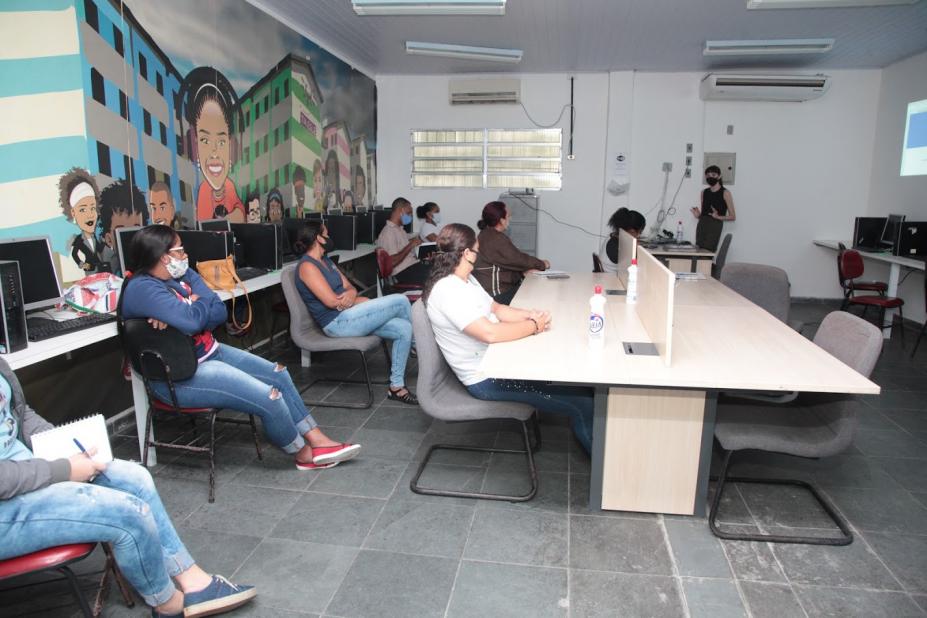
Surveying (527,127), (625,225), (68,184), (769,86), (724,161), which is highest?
(769,86)

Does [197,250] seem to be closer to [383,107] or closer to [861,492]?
[861,492]

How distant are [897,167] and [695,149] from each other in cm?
211

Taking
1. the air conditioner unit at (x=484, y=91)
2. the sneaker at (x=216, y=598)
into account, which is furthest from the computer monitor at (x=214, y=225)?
the air conditioner unit at (x=484, y=91)

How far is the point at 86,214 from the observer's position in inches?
125

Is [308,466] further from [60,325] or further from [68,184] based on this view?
[68,184]

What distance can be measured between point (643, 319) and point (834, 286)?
5990 millimetres

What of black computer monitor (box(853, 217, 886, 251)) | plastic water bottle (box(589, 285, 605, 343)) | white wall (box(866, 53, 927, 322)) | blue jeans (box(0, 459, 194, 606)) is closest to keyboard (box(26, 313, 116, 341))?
blue jeans (box(0, 459, 194, 606))

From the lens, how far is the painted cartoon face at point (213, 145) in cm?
428

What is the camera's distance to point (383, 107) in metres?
8.26

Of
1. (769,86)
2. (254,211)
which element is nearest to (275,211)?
(254,211)

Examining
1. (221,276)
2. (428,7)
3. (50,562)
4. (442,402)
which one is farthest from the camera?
(428,7)

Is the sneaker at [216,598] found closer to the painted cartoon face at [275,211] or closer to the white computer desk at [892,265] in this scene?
the painted cartoon face at [275,211]

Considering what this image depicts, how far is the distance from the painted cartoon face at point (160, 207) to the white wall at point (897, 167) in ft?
22.3

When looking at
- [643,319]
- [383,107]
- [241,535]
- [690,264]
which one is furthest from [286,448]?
[383,107]
